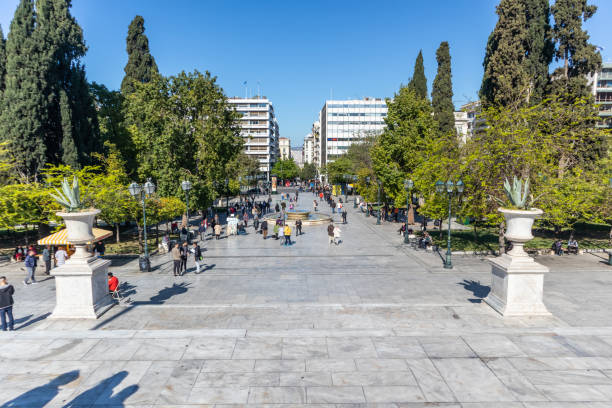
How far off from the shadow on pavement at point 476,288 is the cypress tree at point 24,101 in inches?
1068

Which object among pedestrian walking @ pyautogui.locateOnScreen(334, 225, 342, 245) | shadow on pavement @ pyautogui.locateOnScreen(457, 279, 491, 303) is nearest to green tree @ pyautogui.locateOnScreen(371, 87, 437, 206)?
pedestrian walking @ pyautogui.locateOnScreen(334, 225, 342, 245)

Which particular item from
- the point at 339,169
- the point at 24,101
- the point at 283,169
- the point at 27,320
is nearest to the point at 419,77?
the point at 339,169

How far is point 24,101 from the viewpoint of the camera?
78.4 feet

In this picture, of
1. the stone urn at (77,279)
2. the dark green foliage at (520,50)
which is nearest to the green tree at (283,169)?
the dark green foliage at (520,50)

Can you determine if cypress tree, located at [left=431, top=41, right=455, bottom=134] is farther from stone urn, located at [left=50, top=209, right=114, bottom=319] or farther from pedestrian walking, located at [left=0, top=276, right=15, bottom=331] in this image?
pedestrian walking, located at [left=0, top=276, right=15, bottom=331]

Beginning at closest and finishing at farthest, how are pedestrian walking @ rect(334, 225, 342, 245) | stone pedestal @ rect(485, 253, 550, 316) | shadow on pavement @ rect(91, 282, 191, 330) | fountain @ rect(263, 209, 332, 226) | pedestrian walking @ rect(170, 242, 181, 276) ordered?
stone pedestal @ rect(485, 253, 550, 316), shadow on pavement @ rect(91, 282, 191, 330), pedestrian walking @ rect(170, 242, 181, 276), pedestrian walking @ rect(334, 225, 342, 245), fountain @ rect(263, 209, 332, 226)

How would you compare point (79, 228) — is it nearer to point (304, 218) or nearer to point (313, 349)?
point (313, 349)

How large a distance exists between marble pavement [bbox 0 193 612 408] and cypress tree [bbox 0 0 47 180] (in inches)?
548

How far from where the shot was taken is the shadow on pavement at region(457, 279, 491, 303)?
1258 centimetres

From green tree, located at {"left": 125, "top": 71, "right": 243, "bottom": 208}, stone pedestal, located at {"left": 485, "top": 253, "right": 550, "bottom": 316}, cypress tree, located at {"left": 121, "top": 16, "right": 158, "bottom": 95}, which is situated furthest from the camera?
cypress tree, located at {"left": 121, "top": 16, "right": 158, "bottom": 95}

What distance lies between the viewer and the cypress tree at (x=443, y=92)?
4538 cm

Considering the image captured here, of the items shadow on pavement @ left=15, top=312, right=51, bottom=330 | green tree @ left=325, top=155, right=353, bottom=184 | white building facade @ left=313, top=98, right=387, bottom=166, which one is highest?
white building facade @ left=313, top=98, right=387, bottom=166

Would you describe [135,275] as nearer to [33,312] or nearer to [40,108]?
[33,312]

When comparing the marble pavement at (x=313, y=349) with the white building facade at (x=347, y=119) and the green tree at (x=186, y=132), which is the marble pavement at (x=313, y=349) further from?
the white building facade at (x=347, y=119)
